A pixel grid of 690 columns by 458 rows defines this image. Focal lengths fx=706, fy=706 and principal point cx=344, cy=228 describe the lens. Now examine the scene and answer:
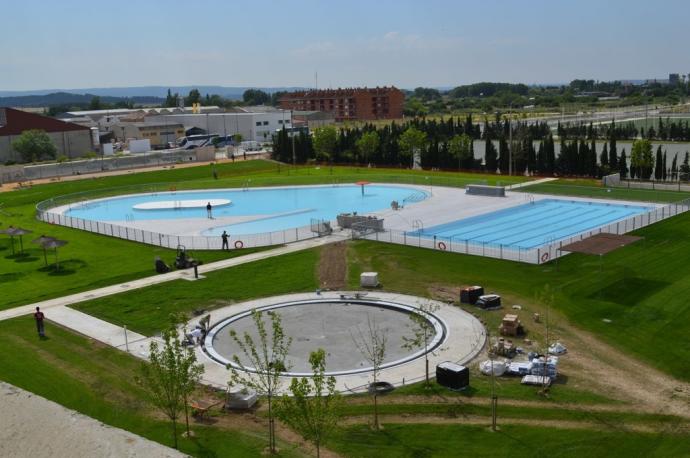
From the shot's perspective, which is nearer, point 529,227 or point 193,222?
point 529,227

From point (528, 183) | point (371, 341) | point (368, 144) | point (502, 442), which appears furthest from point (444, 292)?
point (368, 144)

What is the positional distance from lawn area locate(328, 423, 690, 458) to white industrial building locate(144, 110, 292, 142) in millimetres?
114422

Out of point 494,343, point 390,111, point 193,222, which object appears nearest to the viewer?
point 494,343

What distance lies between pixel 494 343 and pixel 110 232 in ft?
102

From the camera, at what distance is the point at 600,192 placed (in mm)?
56125

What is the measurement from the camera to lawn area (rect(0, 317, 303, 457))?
61.1 feet

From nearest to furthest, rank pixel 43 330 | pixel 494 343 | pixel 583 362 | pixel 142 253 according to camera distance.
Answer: pixel 583 362
pixel 494 343
pixel 43 330
pixel 142 253

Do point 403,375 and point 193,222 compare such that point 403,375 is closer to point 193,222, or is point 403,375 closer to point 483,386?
point 483,386

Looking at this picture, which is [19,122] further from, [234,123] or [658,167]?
[658,167]

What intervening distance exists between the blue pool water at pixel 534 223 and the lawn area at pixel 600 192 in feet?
7.20

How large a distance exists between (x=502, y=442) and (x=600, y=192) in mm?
42407

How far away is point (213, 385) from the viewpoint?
22.2 meters

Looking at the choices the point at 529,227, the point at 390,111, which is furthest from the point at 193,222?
the point at 390,111

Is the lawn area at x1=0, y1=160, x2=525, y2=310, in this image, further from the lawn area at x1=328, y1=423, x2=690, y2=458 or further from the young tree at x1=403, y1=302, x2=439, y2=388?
the lawn area at x1=328, y1=423, x2=690, y2=458
